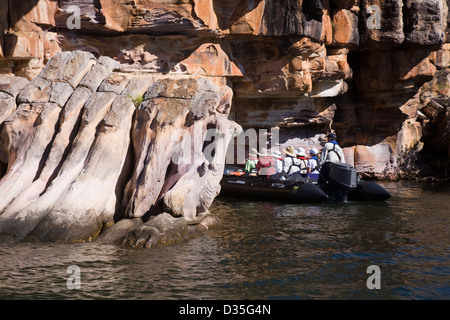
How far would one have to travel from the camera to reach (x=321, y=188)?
670 inches

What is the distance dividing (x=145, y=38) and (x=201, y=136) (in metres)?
8.67

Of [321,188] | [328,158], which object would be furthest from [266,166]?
[321,188]

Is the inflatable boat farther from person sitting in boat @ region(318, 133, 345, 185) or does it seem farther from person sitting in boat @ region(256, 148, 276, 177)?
person sitting in boat @ region(256, 148, 276, 177)

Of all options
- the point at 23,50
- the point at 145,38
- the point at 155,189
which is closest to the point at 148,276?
the point at 155,189

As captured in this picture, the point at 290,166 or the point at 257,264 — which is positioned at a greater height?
the point at 290,166

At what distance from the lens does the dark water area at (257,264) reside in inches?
317

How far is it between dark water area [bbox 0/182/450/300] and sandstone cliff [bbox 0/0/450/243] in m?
1.00

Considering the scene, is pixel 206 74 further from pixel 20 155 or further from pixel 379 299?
pixel 379 299

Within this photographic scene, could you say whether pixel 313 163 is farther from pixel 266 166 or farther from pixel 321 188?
pixel 321 188

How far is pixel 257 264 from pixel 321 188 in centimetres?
791

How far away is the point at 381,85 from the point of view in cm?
2516

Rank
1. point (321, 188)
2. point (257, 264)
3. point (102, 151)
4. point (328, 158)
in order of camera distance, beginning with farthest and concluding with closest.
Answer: point (328, 158) → point (321, 188) → point (102, 151) → point (257, 264)

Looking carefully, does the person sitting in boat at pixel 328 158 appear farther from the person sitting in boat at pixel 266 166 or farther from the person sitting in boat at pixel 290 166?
the person sitting in boat at pixel 266 166

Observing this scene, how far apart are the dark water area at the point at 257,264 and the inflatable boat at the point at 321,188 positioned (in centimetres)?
299
